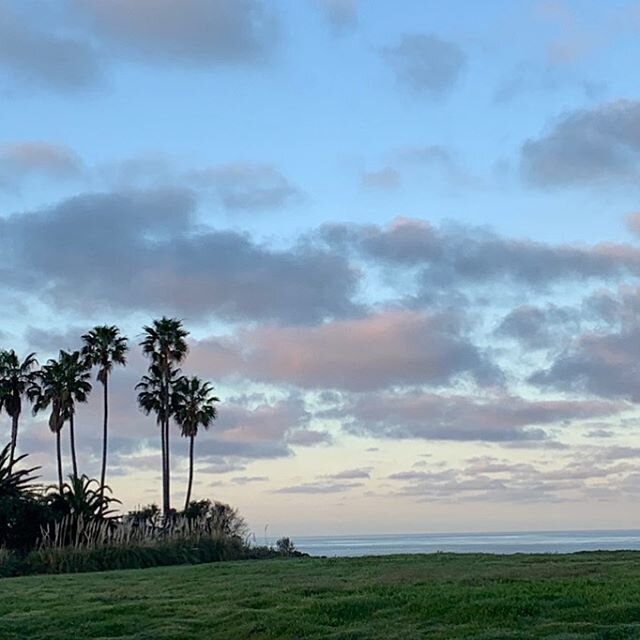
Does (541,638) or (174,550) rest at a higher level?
(174,550)

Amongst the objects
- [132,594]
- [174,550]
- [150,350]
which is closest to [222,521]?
[174,550]

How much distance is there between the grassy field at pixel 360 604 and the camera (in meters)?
12.9

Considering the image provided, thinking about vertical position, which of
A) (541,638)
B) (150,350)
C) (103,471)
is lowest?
(541,638)

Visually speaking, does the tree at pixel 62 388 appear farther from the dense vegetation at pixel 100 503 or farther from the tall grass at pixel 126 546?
the tall grass at pixel 126 546

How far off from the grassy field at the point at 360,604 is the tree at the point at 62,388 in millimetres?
38779

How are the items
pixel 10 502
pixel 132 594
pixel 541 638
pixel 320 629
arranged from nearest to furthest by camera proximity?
1. pixel 541 638
2. pixel 320 629
3. pixel 132 594
4. pixel 10 502

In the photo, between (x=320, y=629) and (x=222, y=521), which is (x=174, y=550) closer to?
(x=222, y=521)

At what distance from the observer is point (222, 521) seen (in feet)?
123

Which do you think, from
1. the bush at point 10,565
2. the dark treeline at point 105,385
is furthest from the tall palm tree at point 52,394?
the bush at point 10,565

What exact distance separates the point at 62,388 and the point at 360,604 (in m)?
46.9

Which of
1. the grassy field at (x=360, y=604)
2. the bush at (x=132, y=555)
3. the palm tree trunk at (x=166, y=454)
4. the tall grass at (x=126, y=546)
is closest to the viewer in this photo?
the grassy field at (x=360, y=604)

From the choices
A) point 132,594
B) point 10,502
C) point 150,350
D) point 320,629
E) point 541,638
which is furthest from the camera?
point 150,350

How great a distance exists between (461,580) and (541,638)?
202 inches

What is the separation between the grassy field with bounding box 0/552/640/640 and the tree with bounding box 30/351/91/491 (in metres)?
38.8
